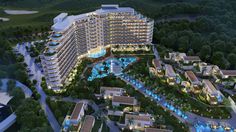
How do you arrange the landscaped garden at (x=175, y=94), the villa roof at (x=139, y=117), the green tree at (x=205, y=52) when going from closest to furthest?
the villa roof at (x=139, y=117) < the landscaped garden at (x=175, y=94) < the green tree at (x=205, y=52)

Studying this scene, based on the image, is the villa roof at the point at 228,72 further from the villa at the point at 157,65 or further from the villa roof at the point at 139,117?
the villa roof at the point at 139,117

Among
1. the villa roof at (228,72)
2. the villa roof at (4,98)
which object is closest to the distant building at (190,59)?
the villa roof at (228,72)

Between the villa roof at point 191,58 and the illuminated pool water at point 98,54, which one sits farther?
the illuminated pool water at point 98,54

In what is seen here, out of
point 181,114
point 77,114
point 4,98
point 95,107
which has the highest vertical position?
point 4,98

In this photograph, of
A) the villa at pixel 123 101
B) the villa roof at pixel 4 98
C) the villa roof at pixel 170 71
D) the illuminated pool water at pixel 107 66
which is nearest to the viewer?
the villa roof at pixel 4 98

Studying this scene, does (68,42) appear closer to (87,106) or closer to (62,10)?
(87,106)

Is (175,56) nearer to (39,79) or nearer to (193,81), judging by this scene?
(193,81)

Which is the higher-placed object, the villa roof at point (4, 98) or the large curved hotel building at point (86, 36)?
the large curved hotel building at point (86, 36)

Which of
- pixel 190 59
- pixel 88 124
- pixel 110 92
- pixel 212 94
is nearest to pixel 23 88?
pixel 110 92
